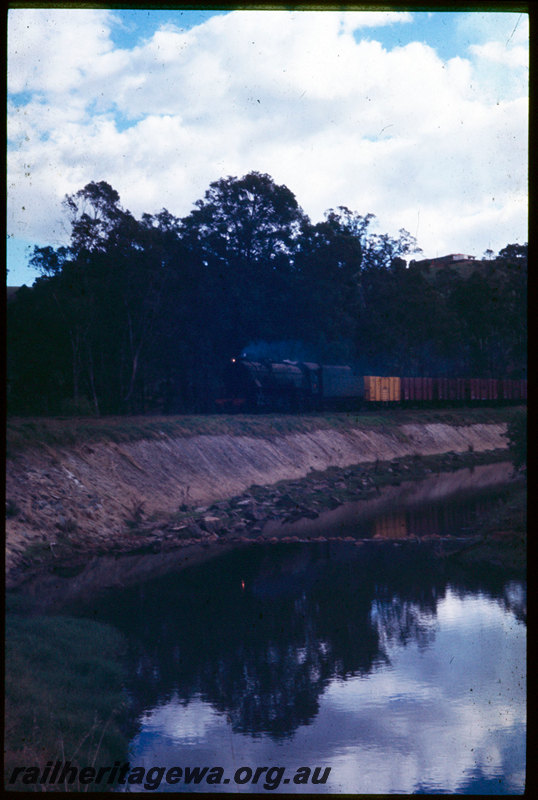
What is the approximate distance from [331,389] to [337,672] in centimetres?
3878

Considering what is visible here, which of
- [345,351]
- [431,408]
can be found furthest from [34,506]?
[431,408]

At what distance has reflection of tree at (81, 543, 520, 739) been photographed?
431 inches

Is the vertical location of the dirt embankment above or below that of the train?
below

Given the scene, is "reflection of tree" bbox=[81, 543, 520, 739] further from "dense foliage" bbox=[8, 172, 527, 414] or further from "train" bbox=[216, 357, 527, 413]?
"train" bbox=[216, 357, 527, 413]

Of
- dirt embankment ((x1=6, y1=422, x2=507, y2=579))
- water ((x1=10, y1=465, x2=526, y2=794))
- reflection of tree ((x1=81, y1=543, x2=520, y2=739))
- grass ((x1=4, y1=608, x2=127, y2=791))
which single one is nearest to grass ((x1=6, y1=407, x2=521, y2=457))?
dirt embankment ((x1=6, y1=422, x2=507, y2=579))

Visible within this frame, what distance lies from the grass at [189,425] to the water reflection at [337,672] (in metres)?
7.80

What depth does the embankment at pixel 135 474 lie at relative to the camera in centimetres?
2052

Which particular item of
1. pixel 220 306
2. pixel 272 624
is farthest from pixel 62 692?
pixel 220 306

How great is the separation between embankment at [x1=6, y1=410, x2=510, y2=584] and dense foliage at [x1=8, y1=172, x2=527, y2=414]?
5.70m

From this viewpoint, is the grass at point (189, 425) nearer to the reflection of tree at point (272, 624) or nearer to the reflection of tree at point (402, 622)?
the reflection of tree at point (272, 624)

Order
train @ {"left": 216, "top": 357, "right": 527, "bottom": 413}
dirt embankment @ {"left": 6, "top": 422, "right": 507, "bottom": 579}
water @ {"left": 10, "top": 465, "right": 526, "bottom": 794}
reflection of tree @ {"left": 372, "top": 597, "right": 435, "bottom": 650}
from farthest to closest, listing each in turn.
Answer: train @ {"left": 216, "top": 357, "right": 527, "bottom": 413} → dirt embankment @ {"left": 6, "top": 422, "right": 507, "bottom": 579} → reflection of tree @ {"left": 372, "top": 597, "right": 435, "bottom": 650} → water @ {"left": 10, "top": 465, "right": 526, "bottom": 794}

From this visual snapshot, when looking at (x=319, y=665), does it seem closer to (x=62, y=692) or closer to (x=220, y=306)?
(x=62, y=692)

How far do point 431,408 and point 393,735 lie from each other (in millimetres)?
→ 52980

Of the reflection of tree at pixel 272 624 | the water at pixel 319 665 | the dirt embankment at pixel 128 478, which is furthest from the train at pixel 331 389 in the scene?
the reflection of tree at pixel 272 624
